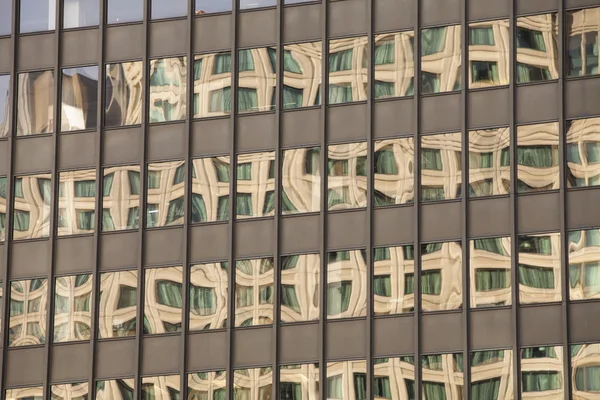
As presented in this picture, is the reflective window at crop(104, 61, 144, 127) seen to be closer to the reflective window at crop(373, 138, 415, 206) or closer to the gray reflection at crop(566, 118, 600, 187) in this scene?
the reflective window at crop(373, 138, 415, 206)

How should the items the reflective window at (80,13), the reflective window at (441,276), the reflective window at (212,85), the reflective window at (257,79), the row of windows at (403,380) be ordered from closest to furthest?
the row of windows at (403,380) → the reflective window at (441,276) → the reflective window at (257,79) → the reflective window at (212,85) → the reflective window at (80,13)

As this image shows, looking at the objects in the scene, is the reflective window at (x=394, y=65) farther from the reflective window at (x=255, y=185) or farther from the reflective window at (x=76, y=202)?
the reflective window at (x=76, y=202)

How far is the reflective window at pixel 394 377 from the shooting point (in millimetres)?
50062

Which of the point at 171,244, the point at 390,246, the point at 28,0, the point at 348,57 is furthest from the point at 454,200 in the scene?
the point at 28,0

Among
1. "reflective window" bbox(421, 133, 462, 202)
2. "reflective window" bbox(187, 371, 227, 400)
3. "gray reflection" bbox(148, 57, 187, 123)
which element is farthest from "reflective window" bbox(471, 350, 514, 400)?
"gray reflection" bbox(148, 57, 187, 123)

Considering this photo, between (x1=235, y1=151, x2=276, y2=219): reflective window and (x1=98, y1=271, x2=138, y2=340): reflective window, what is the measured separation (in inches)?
173

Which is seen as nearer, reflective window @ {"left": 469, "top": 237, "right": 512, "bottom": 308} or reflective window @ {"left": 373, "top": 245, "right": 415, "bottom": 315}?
reflective window @ {"left": 469, "top": 237, "right": 512, "bottom": 308}

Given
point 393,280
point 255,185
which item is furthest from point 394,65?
point 393,280

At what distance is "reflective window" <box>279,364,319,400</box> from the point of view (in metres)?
50.8

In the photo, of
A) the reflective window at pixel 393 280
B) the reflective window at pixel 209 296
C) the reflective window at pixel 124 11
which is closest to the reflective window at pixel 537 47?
the reflective window at pixel 393 280

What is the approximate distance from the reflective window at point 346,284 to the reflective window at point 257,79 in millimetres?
5733

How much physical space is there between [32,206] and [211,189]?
6543 mm

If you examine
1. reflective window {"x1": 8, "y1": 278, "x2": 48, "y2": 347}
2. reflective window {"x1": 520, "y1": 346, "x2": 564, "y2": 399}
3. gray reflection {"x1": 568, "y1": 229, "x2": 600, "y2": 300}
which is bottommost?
reflective window {"x1": 520, "y1": 346, "x2": 564, "y2": 399}

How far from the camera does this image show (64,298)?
53750 mm
